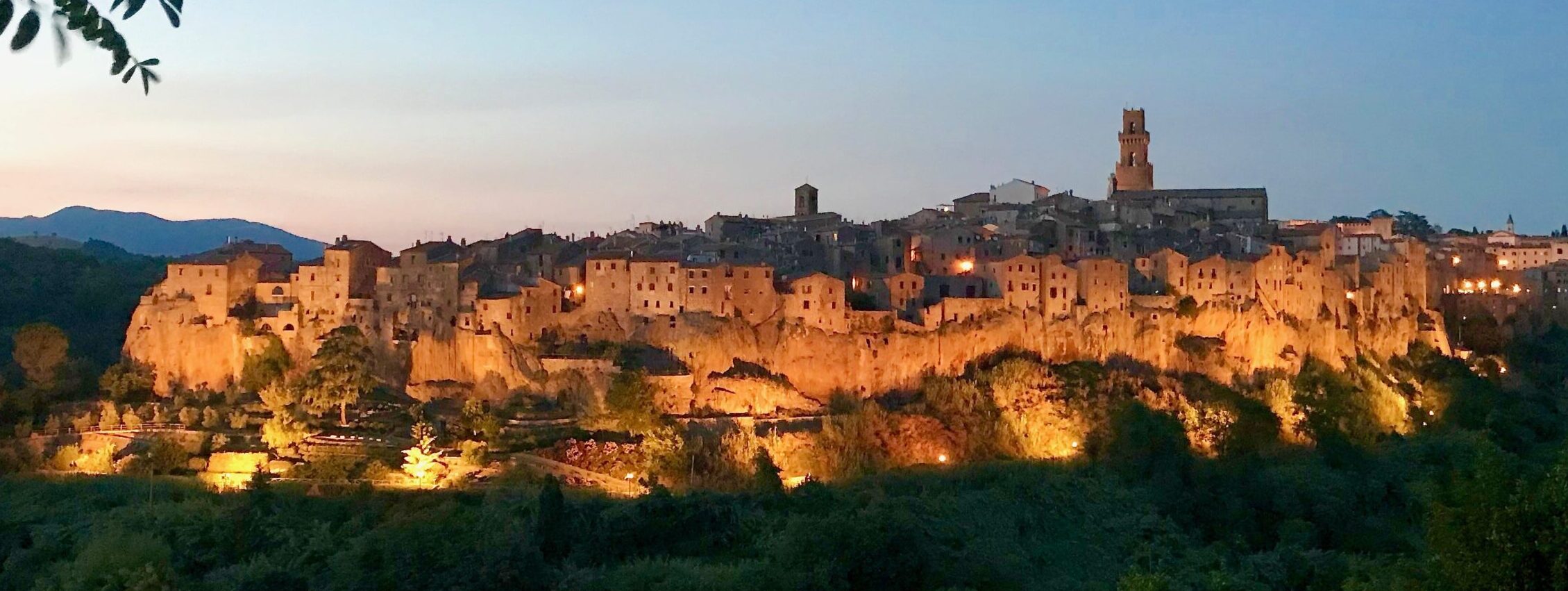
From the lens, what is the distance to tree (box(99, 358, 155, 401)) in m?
29.9

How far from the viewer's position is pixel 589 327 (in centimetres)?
3080

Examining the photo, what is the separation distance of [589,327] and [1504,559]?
77.1 feet

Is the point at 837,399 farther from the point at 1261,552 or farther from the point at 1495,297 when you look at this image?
the point at 1495,297

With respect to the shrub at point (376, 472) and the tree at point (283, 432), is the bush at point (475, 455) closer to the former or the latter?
the shrub at point (376, 472)

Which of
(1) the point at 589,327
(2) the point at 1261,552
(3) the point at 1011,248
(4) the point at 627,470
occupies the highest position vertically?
(3) the point at 1011,248

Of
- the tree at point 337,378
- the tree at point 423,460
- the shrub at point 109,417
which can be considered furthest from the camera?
the shrub at point 109,417

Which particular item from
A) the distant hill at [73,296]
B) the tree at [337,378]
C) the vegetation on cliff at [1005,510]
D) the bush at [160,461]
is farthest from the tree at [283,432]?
the distant hill at [73,296]

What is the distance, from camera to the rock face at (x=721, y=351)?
29000 mm

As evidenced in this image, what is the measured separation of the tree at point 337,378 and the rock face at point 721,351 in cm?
167

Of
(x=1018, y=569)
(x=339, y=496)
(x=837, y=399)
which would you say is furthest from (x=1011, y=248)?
(x=339, y=496)

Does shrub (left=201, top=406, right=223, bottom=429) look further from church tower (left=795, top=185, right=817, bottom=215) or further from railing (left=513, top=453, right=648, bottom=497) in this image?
church tower (left=795, top=185, right=817, bottom=215)

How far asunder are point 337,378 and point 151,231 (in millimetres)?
97060

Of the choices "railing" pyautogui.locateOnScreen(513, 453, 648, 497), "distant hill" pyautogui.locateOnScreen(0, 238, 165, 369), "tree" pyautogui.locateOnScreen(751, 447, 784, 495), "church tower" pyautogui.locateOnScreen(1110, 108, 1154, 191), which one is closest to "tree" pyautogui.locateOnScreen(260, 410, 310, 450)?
"railing" pyautogui.locateOnScreen(513, 453, 648, 497)

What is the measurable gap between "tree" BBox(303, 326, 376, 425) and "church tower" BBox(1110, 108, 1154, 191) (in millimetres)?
34731
